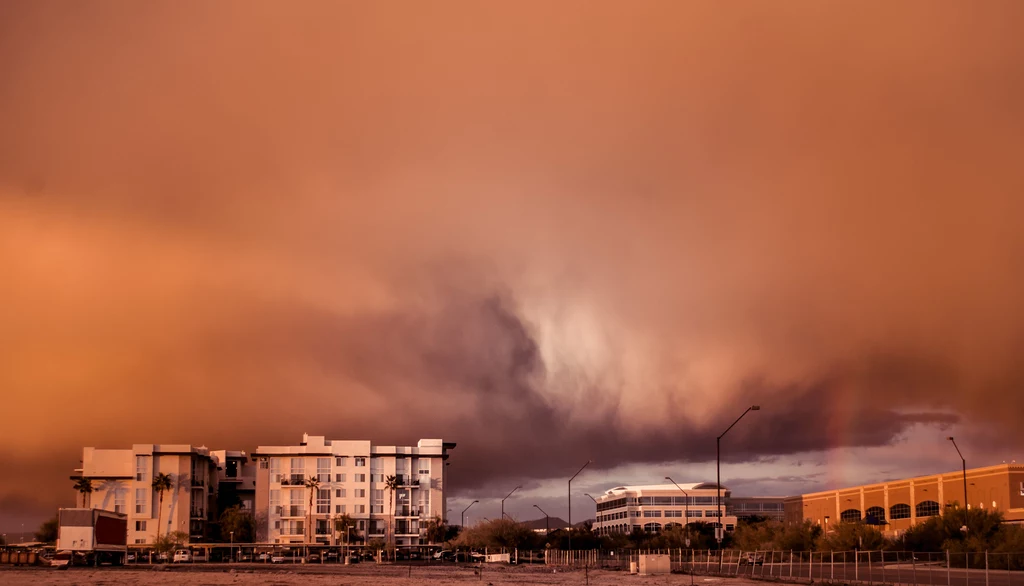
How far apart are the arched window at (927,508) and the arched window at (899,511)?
13.1ft

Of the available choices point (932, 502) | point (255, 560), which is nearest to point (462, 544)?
point (255, 560)

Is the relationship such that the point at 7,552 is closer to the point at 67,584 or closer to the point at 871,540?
the point at 67,584

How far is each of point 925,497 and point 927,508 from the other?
1754 mm

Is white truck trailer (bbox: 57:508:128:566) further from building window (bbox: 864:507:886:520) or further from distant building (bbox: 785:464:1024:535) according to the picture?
building window (bbox: 864:507:886:520)

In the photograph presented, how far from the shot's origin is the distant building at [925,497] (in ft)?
467

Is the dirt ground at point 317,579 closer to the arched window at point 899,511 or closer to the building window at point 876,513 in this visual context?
the arched window at point 899,511

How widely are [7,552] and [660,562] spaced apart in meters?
86.1

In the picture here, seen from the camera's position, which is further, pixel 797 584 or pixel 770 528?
pixel 770 528

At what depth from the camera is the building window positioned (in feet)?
583

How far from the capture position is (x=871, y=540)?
119938mm

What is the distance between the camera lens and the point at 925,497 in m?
164

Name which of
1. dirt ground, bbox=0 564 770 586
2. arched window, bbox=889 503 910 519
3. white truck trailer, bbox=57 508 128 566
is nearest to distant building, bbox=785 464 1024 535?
arched window, bbox=889 503 910 519

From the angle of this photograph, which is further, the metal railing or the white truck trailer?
the white truck trailer

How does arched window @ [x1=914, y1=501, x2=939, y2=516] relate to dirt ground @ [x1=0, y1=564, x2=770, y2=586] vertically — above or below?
above
